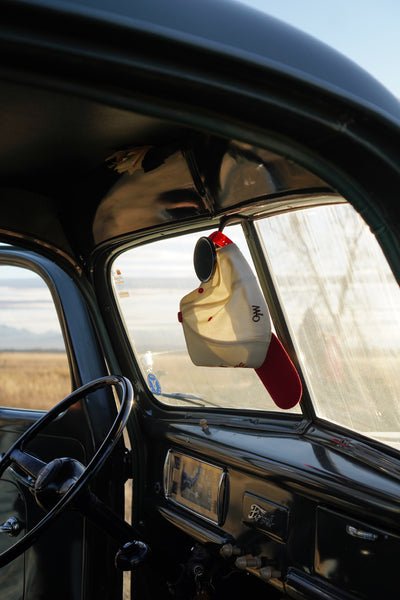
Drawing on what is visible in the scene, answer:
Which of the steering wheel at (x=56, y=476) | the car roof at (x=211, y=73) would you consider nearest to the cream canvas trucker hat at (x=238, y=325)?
the steering wheel at (x=56, y=476)

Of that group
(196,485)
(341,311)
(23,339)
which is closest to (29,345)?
(23,339)

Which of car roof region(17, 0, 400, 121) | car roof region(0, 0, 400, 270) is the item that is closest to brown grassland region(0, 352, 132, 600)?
car roof region(0, 0, 400, 270)

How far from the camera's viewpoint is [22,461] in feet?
6.04

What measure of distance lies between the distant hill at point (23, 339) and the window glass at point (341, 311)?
109 centimetres

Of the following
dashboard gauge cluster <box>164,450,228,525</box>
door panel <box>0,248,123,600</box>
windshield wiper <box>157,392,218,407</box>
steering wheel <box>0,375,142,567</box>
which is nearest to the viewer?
steering wheel <box>0,375,142,567</box>

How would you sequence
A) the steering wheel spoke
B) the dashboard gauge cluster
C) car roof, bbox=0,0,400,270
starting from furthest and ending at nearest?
the dashboard gauge cluster < the steering wheel spoke < car roof, bbox=0,0,400,270

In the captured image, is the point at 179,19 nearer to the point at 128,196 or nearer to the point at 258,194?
the point at 258,194

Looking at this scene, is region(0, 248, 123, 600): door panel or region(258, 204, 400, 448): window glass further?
region(0, 248, 123, 600): door panel

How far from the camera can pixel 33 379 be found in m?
2.53

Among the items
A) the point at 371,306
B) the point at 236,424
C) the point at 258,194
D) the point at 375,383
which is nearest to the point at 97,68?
the point at 258,194

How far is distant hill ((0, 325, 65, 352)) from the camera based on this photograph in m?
2.56

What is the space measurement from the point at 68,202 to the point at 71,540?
4.47ft

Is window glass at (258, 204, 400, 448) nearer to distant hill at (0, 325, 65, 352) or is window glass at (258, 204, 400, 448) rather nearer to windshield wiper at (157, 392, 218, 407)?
windshield wiper at (157, 392, 218, 407)

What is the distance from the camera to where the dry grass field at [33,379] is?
2523 mm
